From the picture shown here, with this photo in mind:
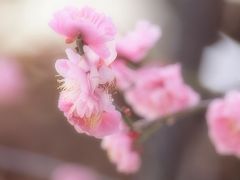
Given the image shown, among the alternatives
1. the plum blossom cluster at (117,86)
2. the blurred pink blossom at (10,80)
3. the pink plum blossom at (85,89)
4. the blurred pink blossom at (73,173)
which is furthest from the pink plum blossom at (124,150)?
the blurred pink blossom at (10,80)

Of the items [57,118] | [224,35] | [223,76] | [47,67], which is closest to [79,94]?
[223,76]

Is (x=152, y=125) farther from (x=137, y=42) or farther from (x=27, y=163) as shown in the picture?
(x=27, y=163)

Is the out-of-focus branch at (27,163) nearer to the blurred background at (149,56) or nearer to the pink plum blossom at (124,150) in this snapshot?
the blurred background at (149,56)

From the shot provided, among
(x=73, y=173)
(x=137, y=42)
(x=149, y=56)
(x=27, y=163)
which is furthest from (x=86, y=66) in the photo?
(x=27, y=163)

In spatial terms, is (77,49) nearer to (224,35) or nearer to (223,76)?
(223,76)

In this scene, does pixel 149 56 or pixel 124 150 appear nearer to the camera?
pixel 124 150

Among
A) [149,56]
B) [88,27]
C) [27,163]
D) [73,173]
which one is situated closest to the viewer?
[88,27]
